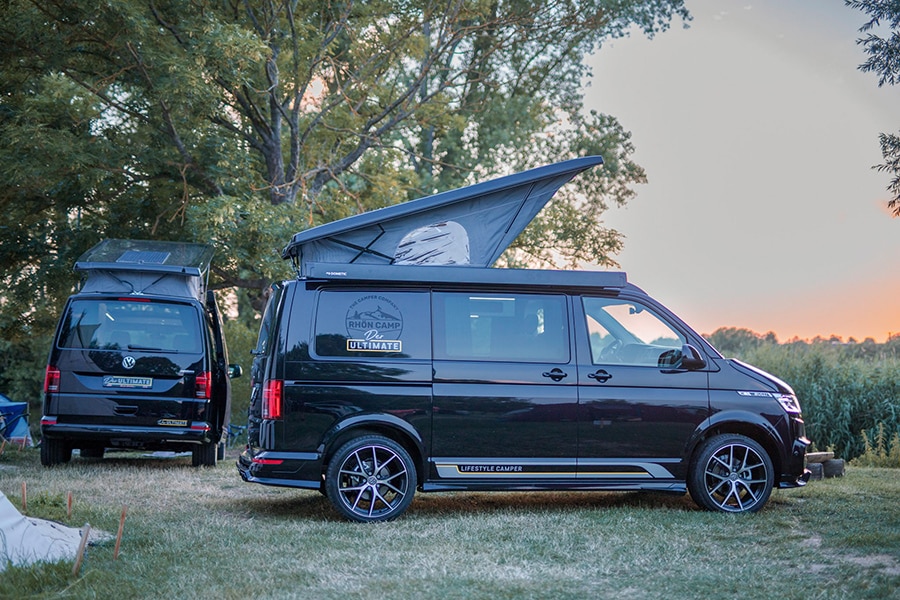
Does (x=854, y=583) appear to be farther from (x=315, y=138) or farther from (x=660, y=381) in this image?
(x=315, y=138)

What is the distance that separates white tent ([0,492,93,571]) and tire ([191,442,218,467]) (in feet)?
20.7

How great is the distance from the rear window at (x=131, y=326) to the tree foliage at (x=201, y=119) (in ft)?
14.9

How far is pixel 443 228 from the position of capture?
956cm

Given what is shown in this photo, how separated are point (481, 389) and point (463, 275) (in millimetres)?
982

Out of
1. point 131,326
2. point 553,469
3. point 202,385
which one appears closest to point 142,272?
point 131,326

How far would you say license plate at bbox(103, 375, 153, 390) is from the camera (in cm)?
1198

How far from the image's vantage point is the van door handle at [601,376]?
29.2 ft

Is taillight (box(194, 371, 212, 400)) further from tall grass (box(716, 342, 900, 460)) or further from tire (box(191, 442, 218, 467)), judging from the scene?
tall grass (box(716, 342, 900, 460))

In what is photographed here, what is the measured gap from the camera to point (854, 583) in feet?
19.9

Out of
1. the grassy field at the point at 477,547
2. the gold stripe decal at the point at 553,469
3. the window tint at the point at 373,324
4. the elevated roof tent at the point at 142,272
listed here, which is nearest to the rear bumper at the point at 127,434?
the grassy field at the point at 477,547

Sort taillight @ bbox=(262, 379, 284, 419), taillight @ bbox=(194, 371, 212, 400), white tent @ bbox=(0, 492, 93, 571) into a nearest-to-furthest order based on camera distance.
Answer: white tent @ bbox=(0, 492, 93, 571)
taillight @ bbox=(262, 379, 284, 419)
taillight @ bbox=(194, 371, 212, 400)

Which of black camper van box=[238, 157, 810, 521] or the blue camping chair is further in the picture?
the blue camping chair

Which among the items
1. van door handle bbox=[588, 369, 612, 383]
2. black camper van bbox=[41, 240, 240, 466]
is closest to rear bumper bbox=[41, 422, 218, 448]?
black camper van bbox=[41, 240, 240, 466]

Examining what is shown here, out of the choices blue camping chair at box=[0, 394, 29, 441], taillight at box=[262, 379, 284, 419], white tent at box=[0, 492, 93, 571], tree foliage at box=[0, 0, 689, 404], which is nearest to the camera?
white tent at box=[0, 492, 93, 571]
